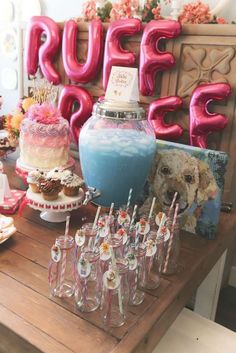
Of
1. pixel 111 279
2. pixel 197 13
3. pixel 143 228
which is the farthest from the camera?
pixel 197 13

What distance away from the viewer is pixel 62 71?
6.73 ft

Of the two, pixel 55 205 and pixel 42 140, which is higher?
pixel 42 140

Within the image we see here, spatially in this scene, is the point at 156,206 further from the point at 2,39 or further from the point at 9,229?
the point at 2,39

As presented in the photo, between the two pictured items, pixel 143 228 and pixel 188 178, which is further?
pixel 188 178

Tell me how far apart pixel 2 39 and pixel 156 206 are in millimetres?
2006

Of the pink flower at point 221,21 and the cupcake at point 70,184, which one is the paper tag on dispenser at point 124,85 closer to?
the cupcake at point 70,184

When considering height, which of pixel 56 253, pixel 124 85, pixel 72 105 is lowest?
pixel 56 253

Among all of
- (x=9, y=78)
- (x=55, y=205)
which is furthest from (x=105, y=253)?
(x=9, y=78)

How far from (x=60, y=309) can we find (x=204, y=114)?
109 centimetres

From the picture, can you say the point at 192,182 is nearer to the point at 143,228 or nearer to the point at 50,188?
the point at 143,228

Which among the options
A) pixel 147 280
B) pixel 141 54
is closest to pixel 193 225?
pixel 147 280

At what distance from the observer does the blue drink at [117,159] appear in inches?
49.3

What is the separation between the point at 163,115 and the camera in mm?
1707

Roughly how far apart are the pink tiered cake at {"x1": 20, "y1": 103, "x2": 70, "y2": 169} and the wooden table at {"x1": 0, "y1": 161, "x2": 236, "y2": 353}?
39cm
